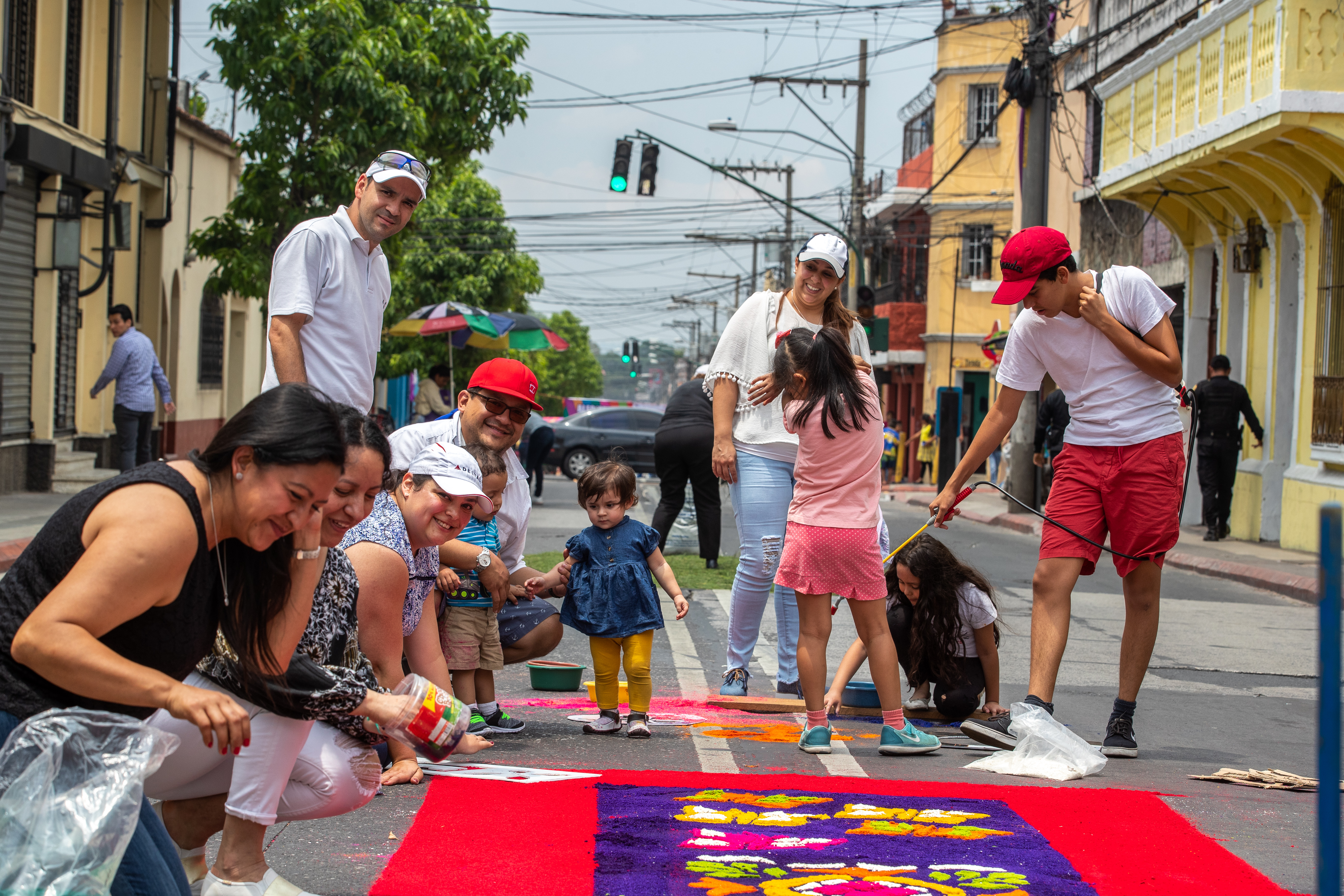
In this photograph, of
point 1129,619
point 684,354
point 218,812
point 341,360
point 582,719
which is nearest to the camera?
point 218,812

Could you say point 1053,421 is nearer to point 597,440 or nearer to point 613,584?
point 613,584

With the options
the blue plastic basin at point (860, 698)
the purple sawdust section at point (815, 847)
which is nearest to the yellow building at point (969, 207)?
the blue plastic basin at point (860, 698)

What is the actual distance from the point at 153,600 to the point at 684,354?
122545 mm

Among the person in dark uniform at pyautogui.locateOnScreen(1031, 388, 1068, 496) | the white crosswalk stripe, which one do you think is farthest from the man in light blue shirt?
A: the person in dark uniform at pyautogui.locateOnScreen(1031, 388, 1068, 496)

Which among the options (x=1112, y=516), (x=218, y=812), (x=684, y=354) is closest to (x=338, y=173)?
(x=1112, y=516)

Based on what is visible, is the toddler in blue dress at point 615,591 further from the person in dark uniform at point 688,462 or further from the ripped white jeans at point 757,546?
the person in dark uniform at point 688,462

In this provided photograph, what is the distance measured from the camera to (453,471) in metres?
4.18

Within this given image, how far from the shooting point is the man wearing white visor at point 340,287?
183 inches

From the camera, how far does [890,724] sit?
4.93 m

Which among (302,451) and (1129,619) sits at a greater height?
(302,451)

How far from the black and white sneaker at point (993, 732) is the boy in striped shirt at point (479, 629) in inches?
66.3

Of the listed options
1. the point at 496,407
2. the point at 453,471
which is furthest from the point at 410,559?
the point at 496,407

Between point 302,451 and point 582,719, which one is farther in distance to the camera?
point 582,719

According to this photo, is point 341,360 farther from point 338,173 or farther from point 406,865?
point 338,173
